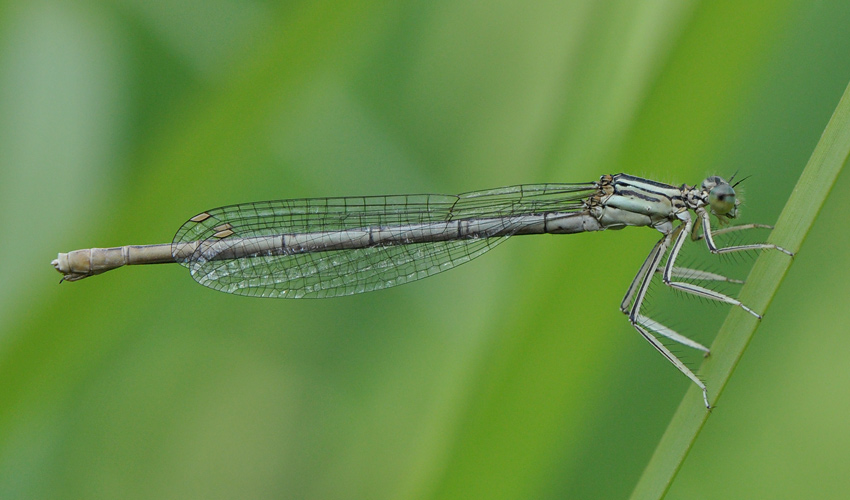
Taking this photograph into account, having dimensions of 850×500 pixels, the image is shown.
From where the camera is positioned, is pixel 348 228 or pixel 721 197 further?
pixel 348 228

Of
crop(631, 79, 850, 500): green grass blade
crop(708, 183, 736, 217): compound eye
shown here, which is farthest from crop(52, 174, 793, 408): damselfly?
crop(631, 79, 850, 500): green grass blade

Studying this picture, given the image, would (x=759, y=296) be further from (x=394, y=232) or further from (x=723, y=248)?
(x=394, y=232)

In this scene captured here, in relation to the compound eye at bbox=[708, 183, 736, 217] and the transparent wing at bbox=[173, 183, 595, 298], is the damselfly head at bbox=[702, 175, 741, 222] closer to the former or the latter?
the compound eye at bbox=[708, 183, 736, 217]

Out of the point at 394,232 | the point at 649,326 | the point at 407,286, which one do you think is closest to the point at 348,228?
the point at 394,232

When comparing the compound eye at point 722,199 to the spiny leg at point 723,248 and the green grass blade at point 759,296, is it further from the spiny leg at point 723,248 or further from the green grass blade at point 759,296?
the green grass blade at point 759,296

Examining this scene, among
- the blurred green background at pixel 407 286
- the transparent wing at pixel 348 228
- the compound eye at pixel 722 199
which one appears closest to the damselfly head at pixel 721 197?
the compound eye at pixel 722 199
